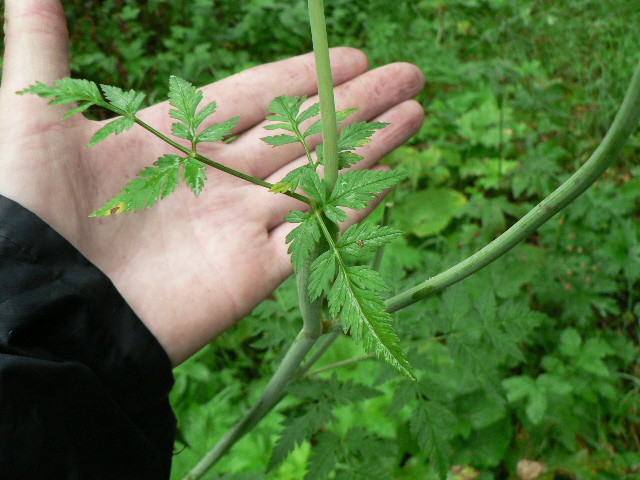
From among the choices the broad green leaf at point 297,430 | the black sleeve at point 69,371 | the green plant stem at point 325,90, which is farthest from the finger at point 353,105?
the green plant stem at point 325,90

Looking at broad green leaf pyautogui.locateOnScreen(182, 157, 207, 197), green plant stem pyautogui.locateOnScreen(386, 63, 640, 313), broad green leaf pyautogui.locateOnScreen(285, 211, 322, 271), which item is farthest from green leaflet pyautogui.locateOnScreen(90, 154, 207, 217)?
green plant stem pyautogui.locateOnScreen(386, 63, 640, 313)

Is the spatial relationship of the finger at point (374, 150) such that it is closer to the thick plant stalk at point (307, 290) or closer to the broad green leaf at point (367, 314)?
the thick plant stalk at point (307, 290)

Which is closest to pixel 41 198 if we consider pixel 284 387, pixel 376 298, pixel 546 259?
pixel 284 387

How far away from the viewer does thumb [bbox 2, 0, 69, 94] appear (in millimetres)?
1764

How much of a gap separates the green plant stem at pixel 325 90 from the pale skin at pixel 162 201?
38.7 inches

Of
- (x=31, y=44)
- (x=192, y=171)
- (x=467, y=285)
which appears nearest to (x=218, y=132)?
(x=192, y=171)

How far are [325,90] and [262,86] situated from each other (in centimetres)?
147

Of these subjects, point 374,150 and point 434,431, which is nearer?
point 434,431

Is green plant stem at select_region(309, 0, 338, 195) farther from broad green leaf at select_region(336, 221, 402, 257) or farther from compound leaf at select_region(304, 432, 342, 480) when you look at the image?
compound leaf at select_region(304, 432, 342, 480)

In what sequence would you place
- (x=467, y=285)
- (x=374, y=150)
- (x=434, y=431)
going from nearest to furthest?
(x=434, y=431) → (x=374, y=150) → (x=467, y=285)

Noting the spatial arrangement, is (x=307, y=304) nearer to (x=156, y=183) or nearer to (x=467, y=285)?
(x=156, y=183)

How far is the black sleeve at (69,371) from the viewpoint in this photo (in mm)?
1353

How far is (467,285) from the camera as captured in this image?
273cm

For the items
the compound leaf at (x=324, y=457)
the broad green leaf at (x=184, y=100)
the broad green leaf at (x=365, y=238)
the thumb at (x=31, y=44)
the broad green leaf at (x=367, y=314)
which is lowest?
the compound leaf at (x=324, y=457)
